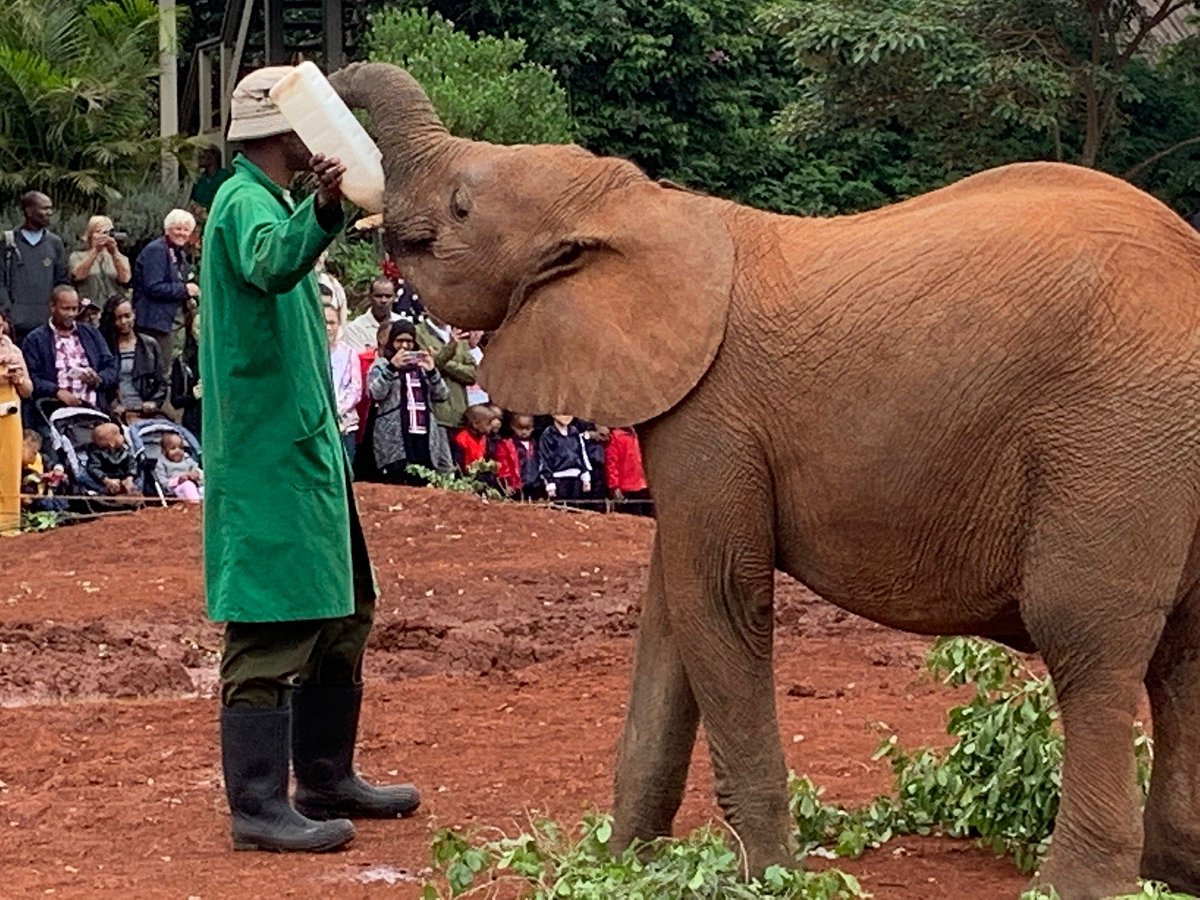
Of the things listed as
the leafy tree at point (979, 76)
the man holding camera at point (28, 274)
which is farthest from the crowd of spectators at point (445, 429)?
the leafy tree at point (979, 76)

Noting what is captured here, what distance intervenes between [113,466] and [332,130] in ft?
32.1

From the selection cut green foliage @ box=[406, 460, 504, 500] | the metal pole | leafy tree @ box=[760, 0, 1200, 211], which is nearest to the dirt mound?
cut green foliage @ box=[406, 460, 504, 500]

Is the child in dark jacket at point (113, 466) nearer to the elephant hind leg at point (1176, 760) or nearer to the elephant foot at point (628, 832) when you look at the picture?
the elephant foot at point (628, 832)

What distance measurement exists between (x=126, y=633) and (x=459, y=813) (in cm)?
356

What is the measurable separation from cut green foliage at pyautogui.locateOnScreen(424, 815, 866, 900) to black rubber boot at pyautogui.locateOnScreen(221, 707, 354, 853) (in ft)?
3.57

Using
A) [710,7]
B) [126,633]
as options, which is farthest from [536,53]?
[126,633]

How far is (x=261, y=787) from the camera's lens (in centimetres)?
698

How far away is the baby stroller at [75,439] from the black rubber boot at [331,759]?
8036mm

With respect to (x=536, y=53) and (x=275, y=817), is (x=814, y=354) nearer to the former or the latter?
(x=275, y=817)

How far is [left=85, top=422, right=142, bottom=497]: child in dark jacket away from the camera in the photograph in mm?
15375

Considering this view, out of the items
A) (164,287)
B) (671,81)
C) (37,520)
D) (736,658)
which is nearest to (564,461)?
(164,287)

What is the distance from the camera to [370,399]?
15875 mm

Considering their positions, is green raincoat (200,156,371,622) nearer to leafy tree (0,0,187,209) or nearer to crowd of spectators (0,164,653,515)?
crowd of spectators (0,164,653,515)

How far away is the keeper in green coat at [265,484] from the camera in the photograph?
6.88 metres
